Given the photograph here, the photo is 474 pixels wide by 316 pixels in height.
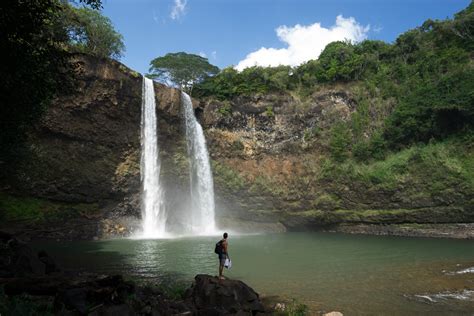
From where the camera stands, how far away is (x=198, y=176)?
33969mm

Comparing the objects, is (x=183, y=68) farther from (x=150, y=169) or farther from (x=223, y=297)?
(x=223, y=297)

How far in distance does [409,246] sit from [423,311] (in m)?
13.9

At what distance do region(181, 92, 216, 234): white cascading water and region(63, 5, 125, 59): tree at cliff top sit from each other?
26.2 feet

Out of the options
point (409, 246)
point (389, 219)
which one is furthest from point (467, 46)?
point (409, 246)

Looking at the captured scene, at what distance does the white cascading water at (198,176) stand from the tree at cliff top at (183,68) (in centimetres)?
1322

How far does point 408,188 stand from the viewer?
28.9 m

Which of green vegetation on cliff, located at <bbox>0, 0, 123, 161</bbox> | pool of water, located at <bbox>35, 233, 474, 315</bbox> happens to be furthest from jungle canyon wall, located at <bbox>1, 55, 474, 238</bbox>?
green vegetation on cliff, located at <bbox>0, 0, 123, 161</bbox>

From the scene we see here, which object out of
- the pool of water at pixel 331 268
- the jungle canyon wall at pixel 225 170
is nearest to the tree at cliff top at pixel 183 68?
the jungle canyon wall at pixel 225 170

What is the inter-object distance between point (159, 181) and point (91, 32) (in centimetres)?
1428

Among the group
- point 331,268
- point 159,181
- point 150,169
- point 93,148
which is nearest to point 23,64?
point 331,268

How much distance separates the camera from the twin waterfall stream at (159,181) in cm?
3059

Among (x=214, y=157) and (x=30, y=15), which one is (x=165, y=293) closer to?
(x=30, y=15)

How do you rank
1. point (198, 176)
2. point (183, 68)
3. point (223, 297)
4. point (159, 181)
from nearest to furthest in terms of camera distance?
point (223, 297) < point (159, 181) < point (198, 176) < point (183, 68)

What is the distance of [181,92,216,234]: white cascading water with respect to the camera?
33312mm
